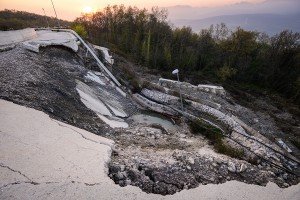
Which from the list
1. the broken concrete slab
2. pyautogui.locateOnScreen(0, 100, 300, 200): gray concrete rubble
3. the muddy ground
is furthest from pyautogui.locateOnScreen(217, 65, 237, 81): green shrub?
the broken concrete slab

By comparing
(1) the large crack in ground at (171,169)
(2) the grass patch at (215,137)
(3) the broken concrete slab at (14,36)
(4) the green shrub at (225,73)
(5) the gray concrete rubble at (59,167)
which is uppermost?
(3) the broken concrete slab at (14,36)

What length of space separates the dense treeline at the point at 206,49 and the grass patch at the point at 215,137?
14.3 m

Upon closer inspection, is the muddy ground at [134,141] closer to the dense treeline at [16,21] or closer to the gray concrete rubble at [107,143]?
A: the gray concrete rubble at [107,143]

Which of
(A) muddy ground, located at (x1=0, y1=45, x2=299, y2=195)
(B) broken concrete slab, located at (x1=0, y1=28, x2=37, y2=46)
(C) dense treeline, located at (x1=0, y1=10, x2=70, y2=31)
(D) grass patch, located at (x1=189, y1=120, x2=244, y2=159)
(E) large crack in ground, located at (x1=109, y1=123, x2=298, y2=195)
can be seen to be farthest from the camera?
(C) dense treeline, located at (x1=0, y1=10, x2=70, y2=31)

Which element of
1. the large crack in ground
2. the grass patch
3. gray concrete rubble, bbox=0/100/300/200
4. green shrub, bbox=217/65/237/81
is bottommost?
green shrub, bbox=217/65/237/81

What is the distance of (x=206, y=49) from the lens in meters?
37.7

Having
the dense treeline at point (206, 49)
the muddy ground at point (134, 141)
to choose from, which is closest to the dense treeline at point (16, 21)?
the muddy ground at point (134, 141)

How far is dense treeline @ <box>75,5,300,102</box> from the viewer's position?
3238 cm

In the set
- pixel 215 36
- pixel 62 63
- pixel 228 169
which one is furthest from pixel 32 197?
pixel 215 36

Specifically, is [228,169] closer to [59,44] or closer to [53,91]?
[53,91]

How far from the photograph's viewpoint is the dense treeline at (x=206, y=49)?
32.4 meters

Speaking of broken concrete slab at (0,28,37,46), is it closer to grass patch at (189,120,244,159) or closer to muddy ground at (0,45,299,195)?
muddy ground at (0,45,299,195)

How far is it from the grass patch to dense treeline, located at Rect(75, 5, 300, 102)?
14.3 metres

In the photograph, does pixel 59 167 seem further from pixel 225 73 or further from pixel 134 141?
pixel 225 73
